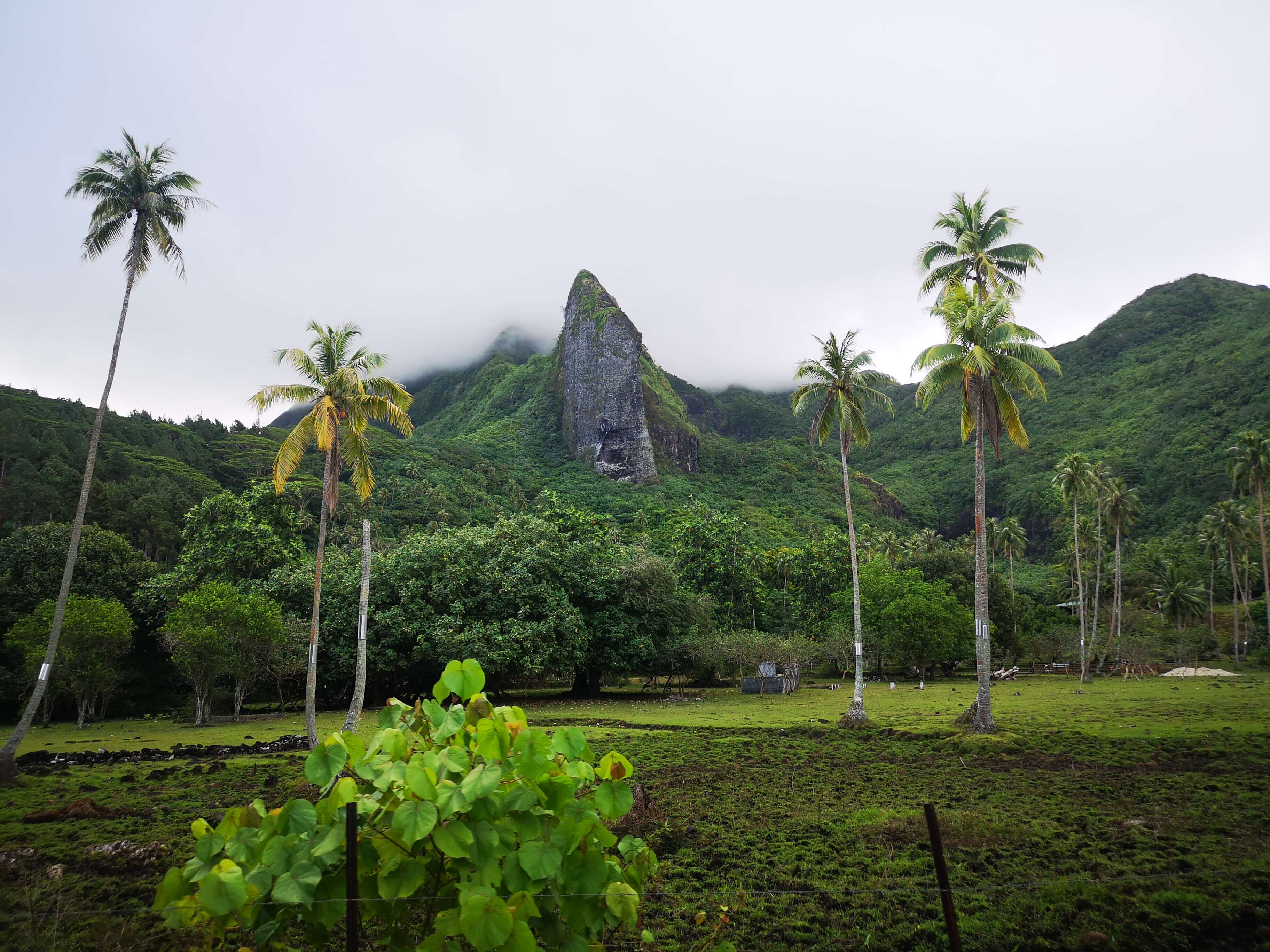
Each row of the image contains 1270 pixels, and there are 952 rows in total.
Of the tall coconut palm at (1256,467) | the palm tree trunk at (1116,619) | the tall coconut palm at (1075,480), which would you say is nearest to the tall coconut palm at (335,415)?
the tall coconut palm at (1075,480)

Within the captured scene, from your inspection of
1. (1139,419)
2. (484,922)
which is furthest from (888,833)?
(1139,419)

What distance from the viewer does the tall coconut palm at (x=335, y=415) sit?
18016mm

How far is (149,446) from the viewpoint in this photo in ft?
206

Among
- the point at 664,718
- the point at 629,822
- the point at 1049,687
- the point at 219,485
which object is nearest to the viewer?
the point at 629,822

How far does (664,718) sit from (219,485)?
48863 millimetres

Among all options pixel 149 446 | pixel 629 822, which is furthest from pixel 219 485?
pixel 629 822

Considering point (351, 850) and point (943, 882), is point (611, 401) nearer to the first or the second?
point (943, 882)

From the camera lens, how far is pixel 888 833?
9039 mm

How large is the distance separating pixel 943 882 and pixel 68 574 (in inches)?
735

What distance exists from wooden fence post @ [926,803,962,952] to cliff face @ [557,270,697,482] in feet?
332

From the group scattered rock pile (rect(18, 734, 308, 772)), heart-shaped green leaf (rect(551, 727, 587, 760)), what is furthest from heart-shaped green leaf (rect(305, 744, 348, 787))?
scattered rock pile (rect(18, 734, 308, 772))

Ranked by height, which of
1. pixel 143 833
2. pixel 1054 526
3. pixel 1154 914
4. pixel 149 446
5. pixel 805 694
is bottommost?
pixel 805 694

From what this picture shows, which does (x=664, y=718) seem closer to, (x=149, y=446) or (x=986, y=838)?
(x=986, y=838)

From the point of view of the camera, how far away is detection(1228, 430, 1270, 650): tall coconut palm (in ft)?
141
